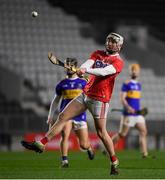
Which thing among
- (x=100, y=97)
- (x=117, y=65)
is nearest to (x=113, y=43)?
(x=117, y=65)

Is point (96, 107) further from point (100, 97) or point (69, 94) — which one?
point (69, 94)

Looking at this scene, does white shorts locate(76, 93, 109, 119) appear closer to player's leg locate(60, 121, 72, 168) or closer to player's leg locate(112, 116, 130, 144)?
player's leg locate(60, 121, 72, 168)

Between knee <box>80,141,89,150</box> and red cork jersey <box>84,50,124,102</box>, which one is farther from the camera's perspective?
knee <box>80,141,89,150</box>

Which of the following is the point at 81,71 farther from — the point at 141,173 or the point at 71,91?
the point at 71,91

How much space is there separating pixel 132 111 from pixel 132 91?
0.52m

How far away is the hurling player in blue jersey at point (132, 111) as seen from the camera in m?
18.8

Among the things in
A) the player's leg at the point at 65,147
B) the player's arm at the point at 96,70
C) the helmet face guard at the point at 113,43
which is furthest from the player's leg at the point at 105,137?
the player's leg at the point at 65,147

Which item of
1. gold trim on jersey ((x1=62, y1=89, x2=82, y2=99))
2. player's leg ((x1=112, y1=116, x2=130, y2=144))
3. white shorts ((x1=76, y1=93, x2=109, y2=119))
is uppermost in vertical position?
gold trim on jersey ((x1=62, y1=89, x2=82, y2=99))

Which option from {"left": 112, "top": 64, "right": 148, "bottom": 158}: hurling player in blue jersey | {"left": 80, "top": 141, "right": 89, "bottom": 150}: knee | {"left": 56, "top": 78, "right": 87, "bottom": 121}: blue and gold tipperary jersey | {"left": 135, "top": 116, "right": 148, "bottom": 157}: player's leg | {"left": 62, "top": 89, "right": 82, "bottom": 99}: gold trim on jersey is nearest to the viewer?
{"left": 56, "top": 78, "right": 87, "bottom": 121}: blue and gold tipperary jersey

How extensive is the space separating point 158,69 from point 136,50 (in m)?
1.17

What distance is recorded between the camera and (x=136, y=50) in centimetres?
3138

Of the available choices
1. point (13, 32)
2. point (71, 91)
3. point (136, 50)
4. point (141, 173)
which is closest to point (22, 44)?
point (13, 32)

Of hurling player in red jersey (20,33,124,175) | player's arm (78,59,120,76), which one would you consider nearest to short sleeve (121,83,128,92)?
hurling player in red jersey (20,33,124,175)

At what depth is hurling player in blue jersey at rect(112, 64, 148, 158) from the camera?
61.6 feet
